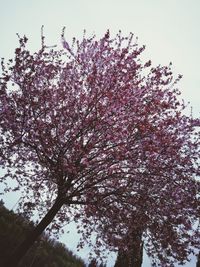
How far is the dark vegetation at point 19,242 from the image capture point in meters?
15.4

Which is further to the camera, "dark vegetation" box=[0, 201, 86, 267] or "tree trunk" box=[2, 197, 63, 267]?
"dark vegetation" box=[0, 201, 86, 267]

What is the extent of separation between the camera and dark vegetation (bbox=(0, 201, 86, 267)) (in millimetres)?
15373

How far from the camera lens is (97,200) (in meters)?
13.7

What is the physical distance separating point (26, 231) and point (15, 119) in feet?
31.2

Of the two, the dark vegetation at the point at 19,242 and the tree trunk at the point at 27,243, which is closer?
the tree trunk at the point at 27,243

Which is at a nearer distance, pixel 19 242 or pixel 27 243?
pixel 27 243

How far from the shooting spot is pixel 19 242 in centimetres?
1652

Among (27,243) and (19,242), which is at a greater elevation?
(19,242)

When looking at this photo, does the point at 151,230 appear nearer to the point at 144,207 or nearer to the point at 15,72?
the point at 144,207

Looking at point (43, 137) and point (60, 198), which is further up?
point (43, 137)

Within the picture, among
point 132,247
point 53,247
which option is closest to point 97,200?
point 132,247

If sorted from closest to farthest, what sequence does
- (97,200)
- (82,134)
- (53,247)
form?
1. (82,134)
2. (97,200)
3. (53,247)

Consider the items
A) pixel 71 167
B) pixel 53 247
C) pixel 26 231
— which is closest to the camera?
pixel 71 167

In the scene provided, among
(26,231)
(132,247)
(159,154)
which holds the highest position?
(159,154)
